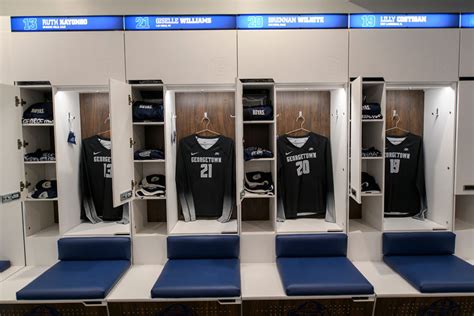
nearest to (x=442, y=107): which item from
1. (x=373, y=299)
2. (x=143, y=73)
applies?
(x=373, y=299)

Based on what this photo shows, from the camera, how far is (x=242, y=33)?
256 centimetres

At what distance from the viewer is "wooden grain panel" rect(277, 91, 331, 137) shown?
2988 mm

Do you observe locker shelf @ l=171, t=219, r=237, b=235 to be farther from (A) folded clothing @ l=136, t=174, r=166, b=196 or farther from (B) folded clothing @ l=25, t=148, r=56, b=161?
(B) folded clothing @ l=25, t=148, r=56, b=161

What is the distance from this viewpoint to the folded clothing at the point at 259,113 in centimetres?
262

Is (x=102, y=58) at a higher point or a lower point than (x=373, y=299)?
higher

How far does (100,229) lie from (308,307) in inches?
77.1

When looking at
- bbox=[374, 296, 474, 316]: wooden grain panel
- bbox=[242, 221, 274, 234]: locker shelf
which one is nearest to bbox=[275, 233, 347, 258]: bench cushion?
bbox=[242, 221, 274, 234]: locker shelf

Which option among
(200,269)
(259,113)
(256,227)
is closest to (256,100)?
(259,113)

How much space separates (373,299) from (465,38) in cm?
235

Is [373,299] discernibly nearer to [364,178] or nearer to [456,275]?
[456,275]

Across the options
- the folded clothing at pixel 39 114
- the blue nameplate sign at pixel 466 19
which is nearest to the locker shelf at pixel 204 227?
the folded clothing at pixel 39 114

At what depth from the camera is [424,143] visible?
2.99m

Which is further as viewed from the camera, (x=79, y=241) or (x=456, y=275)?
(x=79, y=241)

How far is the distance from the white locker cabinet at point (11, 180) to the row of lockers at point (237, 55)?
283 millimetres
